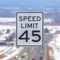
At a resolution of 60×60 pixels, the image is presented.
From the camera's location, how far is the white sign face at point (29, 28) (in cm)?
1577

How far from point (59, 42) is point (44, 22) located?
30cm

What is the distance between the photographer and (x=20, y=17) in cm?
1577

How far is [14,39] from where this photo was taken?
1588 centimetres

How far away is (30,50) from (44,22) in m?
0.39

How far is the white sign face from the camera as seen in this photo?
15.8 m

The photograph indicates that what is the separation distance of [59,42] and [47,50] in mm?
186

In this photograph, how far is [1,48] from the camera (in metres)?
15.9

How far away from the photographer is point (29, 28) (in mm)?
15781

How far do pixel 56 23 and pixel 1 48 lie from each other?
2.41 ft

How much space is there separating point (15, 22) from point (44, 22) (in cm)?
35

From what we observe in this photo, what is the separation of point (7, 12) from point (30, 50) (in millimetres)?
548

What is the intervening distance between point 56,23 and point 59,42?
0.77 ft

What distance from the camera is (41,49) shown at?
625 inches

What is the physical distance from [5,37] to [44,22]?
51cm
